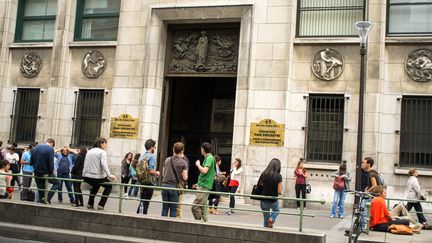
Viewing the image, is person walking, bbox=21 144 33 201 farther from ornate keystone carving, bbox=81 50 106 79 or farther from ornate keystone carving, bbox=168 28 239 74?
ornate keystone carving, bbox=168 28 239 74

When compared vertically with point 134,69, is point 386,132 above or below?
below

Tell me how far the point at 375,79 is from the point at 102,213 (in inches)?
430

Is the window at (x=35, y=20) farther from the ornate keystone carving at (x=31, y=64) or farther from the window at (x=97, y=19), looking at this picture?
the window at (x=97, y=19)

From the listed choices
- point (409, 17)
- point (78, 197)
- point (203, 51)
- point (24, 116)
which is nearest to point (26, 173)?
point (78, 197)

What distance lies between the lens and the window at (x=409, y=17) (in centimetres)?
1806

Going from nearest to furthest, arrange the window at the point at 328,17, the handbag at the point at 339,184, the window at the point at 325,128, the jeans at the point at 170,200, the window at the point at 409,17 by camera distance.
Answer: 1. the jeans at the point at 170,200
2. the handbag at the point at 339,184
3. the window at the point at 409,17
4. the window at the point at 325,128
5. the window at the point at 328,17

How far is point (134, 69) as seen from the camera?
20.5 metres

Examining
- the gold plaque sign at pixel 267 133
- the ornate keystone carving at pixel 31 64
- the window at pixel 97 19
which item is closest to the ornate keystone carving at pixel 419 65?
the gold plaque sign at pixel 267 133

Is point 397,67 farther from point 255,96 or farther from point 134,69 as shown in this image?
point 134,69

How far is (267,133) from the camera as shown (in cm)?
1844

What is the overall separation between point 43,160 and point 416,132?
40.1ft

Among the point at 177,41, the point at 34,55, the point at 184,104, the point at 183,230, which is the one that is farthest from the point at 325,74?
the point at 34,55

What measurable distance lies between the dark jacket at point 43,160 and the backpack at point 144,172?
2.74 m

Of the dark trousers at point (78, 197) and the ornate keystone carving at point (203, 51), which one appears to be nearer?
the dark trousers at point (78, 197)
